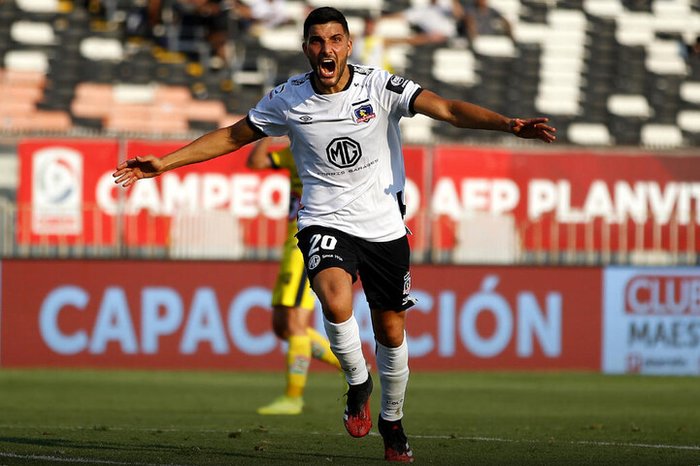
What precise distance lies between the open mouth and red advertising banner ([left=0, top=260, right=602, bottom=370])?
938 centimetres

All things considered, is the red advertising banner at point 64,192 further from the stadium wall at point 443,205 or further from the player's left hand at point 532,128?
the player's left hand at point 532,128

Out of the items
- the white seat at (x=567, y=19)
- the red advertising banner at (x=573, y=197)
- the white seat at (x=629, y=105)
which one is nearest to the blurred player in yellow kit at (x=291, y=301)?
the red advertising banner at (x=573, y=197)

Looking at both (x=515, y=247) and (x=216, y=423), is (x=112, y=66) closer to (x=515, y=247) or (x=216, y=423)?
(x=515, y=247)

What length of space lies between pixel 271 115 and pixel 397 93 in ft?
2.44

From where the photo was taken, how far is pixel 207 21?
75.8 feet

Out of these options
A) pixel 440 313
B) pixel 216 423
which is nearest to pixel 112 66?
pixel 440 313

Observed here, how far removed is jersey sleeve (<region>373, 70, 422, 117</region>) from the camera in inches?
304

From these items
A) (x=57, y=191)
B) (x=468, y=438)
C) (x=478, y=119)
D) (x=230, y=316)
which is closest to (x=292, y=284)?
(x=468, y=438)

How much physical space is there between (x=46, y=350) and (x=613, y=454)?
9696mm

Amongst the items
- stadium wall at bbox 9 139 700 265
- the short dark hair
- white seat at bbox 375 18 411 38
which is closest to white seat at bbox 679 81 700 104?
white seat at bbox 375 18 411 38

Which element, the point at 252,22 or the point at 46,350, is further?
the point at 252,22

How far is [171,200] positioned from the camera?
58.6 ft

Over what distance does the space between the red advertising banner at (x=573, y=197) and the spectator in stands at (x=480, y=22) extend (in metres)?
6.60

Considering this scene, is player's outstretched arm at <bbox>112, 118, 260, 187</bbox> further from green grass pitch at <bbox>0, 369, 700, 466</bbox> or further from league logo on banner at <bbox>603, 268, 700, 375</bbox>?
league logo on banner at <bbox>603, 268, 700, 375</bbox>
